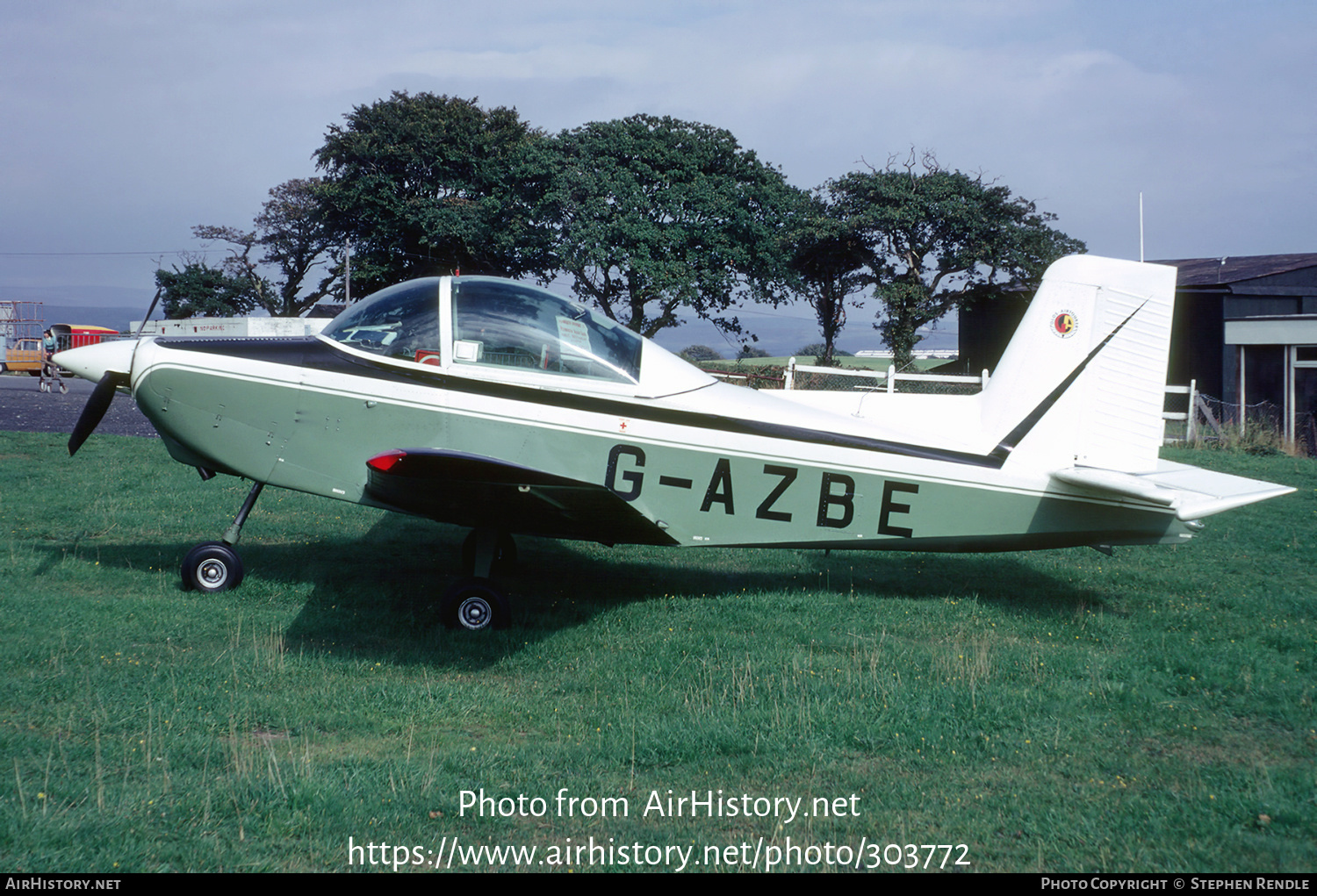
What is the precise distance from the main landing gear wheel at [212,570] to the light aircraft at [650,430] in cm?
2

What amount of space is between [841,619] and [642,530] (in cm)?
157

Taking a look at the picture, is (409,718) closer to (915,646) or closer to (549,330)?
(549,330)

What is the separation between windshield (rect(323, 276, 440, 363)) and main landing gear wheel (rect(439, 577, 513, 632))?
159cm

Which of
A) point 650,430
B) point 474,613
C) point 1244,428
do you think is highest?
point 650,430

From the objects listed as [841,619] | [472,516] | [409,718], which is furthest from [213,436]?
[841,619]

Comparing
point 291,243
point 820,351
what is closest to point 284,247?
point 291,243

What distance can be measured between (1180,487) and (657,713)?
156 inches

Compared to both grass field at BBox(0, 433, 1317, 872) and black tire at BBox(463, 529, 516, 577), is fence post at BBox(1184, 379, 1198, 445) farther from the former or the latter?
black tire at BBox(463, 529, 516, 577)

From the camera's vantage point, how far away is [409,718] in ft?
14.1

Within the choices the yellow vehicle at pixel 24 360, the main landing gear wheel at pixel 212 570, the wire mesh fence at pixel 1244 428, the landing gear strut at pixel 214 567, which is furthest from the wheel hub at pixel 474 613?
the yellow vehicle at pixel 24 360

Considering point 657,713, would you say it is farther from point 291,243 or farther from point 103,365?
point 291,243

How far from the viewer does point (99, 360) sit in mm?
6250

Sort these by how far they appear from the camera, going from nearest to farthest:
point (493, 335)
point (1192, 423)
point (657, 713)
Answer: point (657, 713), point (493, 335), point (1192, 423)

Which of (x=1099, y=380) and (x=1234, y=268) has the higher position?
(x=1234, y=268)
